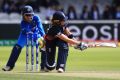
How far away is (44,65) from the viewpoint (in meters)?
13.7

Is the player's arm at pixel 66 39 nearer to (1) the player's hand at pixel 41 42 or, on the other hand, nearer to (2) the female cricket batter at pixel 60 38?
(2) the female cricket batter at pixel 60 38

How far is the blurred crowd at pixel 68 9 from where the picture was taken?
96.9 ft

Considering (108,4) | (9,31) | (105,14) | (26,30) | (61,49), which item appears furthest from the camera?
(108,4)

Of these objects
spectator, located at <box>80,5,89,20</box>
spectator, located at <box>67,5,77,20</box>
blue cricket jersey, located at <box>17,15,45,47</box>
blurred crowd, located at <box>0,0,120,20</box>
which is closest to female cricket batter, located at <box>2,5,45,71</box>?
blue cricket jersey, located at <box>17,15,45,47</box>

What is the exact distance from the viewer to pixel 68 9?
3008 cm

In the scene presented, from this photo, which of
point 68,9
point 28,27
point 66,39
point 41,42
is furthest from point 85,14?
A: point 66,39

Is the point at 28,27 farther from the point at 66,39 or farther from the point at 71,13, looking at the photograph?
the point at 71,13

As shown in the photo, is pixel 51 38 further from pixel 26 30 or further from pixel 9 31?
pixel 9 31

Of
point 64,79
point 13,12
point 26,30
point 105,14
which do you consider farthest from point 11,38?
point 64,79

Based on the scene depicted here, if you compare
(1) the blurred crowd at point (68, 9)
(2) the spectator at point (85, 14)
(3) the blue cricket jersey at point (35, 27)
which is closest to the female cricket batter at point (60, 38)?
(3) the blue cricket jersey at point (35, 27)

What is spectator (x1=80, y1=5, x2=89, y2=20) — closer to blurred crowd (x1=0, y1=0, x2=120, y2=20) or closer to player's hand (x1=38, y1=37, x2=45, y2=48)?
blurred crowd (x1=0, y1=0, x2=120, y2=20)

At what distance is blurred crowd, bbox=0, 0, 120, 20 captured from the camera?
29531mm

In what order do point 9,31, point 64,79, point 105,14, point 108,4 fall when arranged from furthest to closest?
point 108,4, point 105,14, point 9,31, point 64,79

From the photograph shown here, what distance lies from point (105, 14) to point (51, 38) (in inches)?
652
